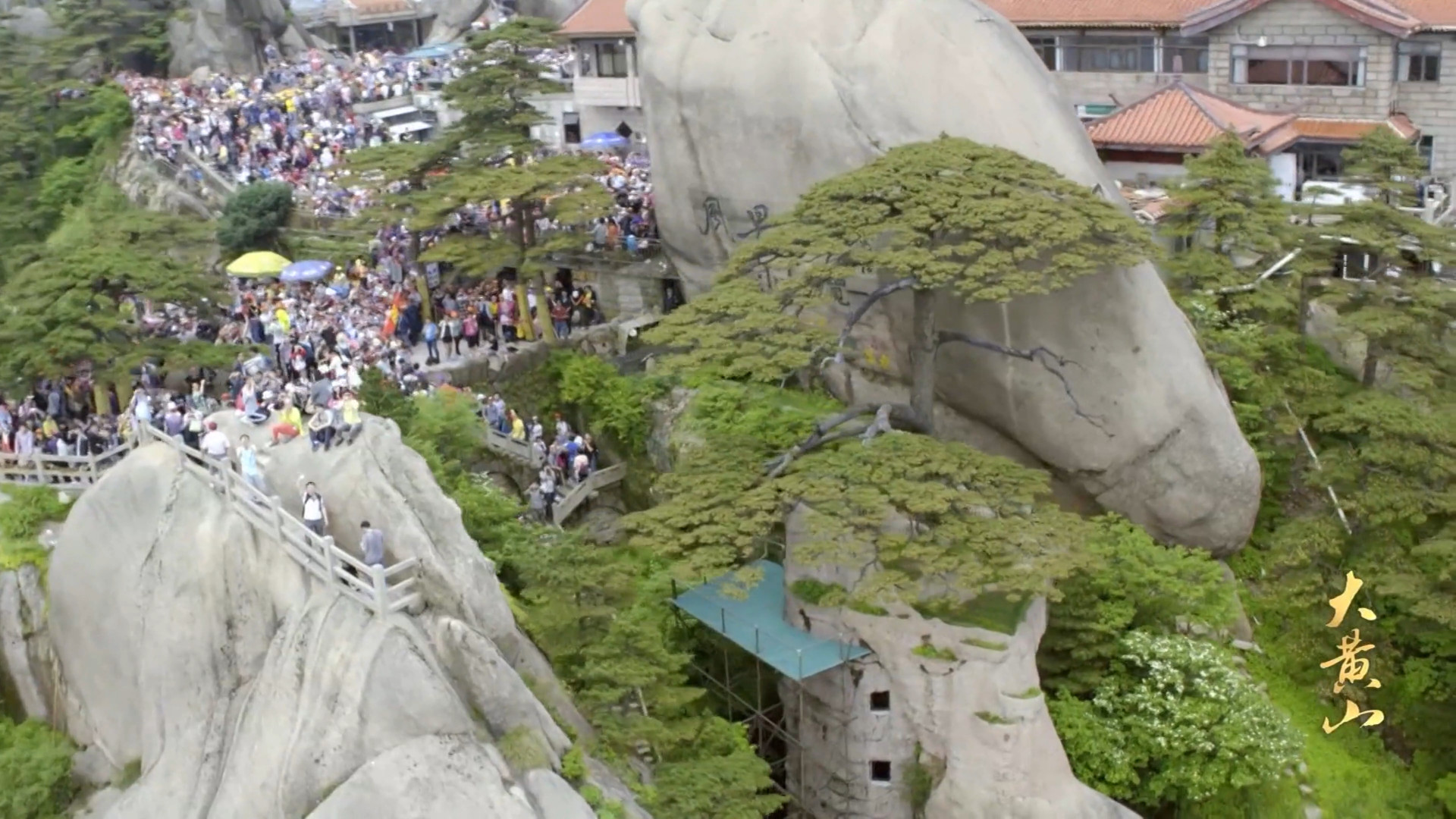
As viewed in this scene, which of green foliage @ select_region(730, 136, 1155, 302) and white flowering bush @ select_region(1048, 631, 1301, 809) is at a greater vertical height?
green foliage @ select_region(730, 136, 1155, 302)

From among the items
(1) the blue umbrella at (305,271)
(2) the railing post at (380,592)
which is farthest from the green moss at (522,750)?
(1) the blue umbrella at (305,271)

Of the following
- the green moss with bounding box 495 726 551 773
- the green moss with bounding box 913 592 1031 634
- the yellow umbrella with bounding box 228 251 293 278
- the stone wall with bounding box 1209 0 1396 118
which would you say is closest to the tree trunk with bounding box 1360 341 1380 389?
the stone wall with bounding box 1209 0 1396 118

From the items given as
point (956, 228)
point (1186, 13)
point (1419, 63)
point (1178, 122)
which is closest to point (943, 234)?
point (956, 228)

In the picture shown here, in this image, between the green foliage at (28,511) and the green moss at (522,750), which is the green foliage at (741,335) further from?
the green foliage at (28,511)

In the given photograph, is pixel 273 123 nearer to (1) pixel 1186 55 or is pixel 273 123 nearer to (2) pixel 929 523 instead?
(1) pixel 1186 55

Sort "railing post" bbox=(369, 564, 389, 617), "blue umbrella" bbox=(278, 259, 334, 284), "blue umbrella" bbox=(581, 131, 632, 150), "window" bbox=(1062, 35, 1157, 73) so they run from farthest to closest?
"blue umbrella" bbox=(581, 131, 632, 150) → "window" bbox=(1062, 35, 1157, 73) → "blue umbrella" bbox=(278, 259, 334, 284) → "railing post" bbox=(369, 564, 389, 617)

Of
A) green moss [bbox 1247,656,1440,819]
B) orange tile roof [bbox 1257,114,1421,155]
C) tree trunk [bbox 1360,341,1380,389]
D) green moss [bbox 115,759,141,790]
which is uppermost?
orange tile roof [bbox 1257,114,1421,155]

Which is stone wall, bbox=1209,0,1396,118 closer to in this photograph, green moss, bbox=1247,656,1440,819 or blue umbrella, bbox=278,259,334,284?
green moss, bbox=1247,656,1440,819
